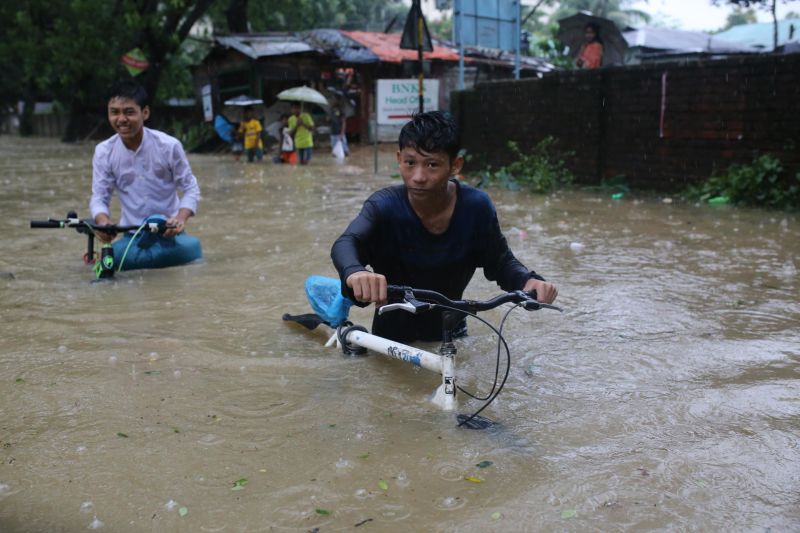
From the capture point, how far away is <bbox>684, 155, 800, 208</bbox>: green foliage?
32.4ft

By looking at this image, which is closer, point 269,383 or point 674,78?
point 269,383

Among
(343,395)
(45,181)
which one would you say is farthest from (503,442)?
(45,181)

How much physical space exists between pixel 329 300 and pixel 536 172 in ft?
30.2

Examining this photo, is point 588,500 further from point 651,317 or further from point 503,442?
Result: point 651,317

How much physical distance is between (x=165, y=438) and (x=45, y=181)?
13.7 metres

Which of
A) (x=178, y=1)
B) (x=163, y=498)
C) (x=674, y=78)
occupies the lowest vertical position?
(x=163, y=498)

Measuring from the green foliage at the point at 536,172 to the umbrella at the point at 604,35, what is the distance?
14.3 ft

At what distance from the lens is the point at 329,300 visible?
450cm

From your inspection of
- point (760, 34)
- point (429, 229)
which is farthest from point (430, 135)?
point (760, 34)

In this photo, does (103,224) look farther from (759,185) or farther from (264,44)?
(264,44)

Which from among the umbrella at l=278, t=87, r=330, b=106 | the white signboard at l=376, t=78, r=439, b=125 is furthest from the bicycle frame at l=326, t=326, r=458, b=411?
the umbrella at l=278, t=87, r=330, b=106

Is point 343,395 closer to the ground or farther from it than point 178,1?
closer to the ground

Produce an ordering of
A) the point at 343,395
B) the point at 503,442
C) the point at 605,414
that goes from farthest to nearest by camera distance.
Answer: the point at 343,395 → the point at 605,414 → the point at 503,442

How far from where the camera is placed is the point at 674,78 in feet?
37.2
